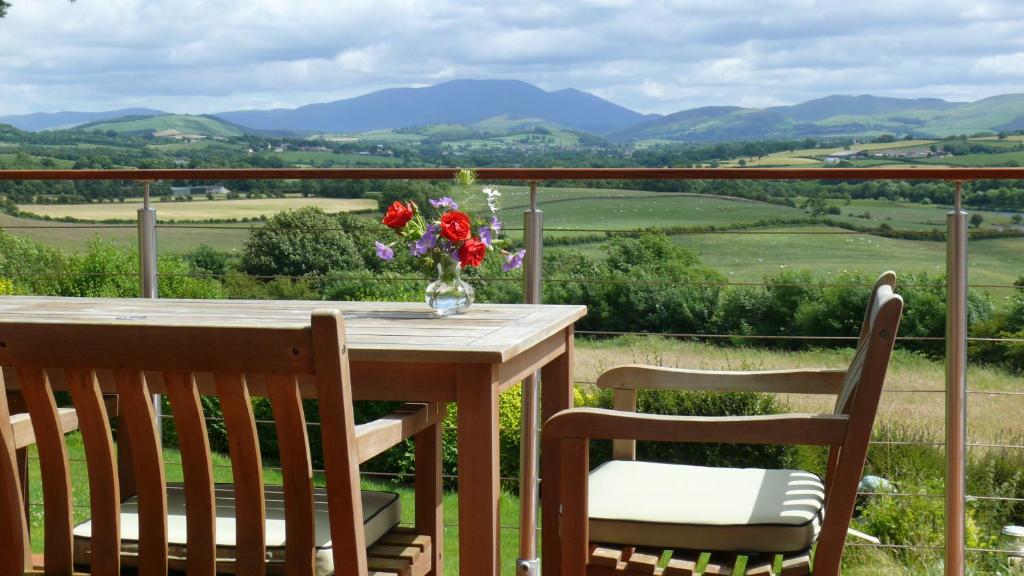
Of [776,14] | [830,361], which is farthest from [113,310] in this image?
[776,14]

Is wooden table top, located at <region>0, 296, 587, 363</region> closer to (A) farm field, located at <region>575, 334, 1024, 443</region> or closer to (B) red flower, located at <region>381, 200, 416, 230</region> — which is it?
(B) red flower, located at <region>381, 200, 416, 230</region>

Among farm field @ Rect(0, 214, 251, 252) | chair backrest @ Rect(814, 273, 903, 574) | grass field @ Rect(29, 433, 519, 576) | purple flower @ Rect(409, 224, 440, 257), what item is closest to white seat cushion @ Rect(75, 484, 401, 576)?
purple flower @ Rect(409, 224, 440, 257)

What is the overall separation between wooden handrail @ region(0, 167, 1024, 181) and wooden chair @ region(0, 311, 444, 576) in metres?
1.29

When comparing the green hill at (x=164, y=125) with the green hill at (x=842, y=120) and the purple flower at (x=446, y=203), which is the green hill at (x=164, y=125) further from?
the purple flower at (x=446, y=203)

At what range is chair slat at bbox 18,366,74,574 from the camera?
149cm

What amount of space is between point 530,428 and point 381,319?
777 mm

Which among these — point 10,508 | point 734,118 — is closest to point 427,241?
point 10,508

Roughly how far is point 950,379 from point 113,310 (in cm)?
201

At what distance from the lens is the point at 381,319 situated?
2.26 metres

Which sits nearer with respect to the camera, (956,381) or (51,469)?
(51,469)

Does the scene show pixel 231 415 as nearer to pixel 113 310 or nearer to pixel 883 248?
pixel 113 310

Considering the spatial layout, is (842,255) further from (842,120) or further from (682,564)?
(682,564)

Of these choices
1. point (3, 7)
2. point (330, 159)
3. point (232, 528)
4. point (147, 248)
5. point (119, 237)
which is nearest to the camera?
point (232, 528)

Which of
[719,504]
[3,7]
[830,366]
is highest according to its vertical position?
[3,7]
